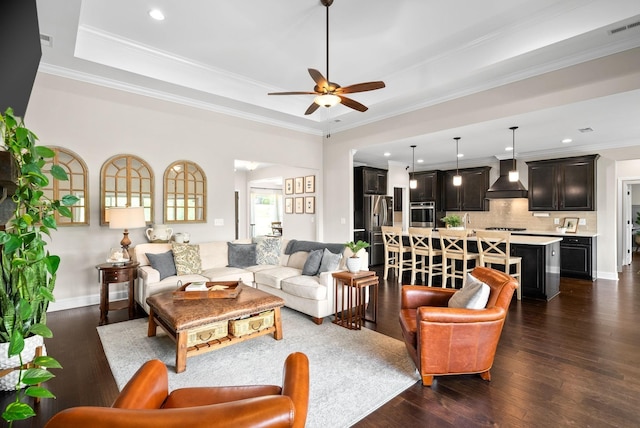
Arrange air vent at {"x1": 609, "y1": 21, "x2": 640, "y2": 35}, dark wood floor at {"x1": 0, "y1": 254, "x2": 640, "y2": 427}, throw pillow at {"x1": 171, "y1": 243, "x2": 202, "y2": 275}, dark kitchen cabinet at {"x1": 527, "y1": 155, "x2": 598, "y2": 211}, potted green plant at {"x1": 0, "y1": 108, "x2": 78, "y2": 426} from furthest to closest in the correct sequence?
dark kitchen cabinet at {"x1": 527, "y1": 155, "x2": 598, "y2": 211}
throw pillow at {"x1": 171, "y1": 243, "x2": 202, "y2": 275}
air vent at {"x1": 609, "y1": 21, "x2": 640, "y2": 35}
dark wood floor at {"x1": 0, "y1": 254, "x2": 640, "y2": 427}
potted green plant at {"x1": 0, "y1": 108, "x2": 78, "y2": 426}

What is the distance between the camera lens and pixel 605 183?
21.0ft

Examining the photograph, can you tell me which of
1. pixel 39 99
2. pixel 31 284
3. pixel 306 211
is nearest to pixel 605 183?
pixel 306 211

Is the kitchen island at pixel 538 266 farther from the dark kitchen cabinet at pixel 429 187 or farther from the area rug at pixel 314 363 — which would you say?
the dark kitchen cabinet at pixel 429 187

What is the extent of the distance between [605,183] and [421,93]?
4.60m

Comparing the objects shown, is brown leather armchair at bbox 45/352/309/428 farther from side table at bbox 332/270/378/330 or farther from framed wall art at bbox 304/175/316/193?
framed wall art at bbox 304/175/316/193

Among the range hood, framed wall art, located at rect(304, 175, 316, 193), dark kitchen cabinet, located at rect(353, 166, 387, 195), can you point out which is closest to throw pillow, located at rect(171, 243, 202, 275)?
framed wall art, located at rect(304, 175, 316, 193)

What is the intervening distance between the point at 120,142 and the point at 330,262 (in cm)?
338

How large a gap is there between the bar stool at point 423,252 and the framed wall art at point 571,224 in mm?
3120

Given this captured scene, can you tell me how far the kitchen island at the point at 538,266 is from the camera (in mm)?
4715

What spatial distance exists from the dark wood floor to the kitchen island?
2.27 ft

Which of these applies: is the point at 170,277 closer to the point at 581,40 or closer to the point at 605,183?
the point at 581,40

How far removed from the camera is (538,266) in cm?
477

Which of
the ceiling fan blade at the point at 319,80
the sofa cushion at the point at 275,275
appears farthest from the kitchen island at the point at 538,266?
the ceiling fan blade at the point at 319,80

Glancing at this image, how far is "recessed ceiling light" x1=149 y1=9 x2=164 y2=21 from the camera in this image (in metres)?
3.36
